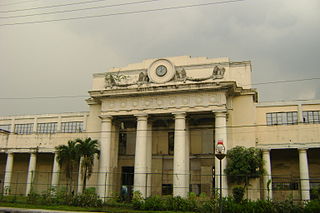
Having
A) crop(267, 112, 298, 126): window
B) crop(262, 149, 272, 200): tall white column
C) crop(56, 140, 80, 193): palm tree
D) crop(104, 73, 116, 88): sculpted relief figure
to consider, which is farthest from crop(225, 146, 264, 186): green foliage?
crop(56, 140, 80, 193): palm tree

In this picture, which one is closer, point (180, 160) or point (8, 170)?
point (180, 160)

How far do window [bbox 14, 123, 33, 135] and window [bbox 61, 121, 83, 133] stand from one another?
6239mm

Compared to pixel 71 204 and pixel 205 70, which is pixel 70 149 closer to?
pixel 71 204

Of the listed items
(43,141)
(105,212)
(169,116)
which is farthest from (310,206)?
(43,141)

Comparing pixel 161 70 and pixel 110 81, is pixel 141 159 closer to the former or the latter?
pixel 110 81

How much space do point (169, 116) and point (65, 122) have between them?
59.9 ft

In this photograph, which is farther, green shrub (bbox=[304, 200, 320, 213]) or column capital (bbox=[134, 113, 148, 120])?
column capital (bbox=[134, 113, 148, 120])

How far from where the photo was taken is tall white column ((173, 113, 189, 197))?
35531 mm

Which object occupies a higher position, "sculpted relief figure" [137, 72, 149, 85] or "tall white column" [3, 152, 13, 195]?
"sculpted relief figure" [137, 72, 149, 85]

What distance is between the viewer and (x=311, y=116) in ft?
129

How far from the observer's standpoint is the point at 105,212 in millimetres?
27250

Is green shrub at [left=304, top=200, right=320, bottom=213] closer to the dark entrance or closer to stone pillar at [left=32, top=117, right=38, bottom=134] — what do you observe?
the dark entrance

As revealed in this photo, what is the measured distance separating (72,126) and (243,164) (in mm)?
26183

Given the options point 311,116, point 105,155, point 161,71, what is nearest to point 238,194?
point 311,116
